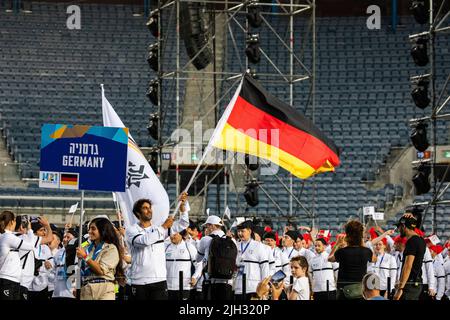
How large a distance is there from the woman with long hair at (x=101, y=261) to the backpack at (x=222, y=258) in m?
3.81

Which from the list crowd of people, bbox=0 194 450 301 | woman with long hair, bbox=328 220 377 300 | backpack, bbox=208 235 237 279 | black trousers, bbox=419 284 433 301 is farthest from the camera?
black trousers, bbox=419 284 433 301

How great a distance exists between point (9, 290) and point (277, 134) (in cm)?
430

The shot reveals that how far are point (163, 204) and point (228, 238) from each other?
5.08 ft

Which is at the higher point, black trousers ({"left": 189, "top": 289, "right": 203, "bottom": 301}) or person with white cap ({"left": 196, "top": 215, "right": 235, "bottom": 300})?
person with white cap ({"left": 196, "top": 215, "right": 235, "bottom": 300})

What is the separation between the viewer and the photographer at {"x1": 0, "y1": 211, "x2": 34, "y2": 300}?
13.0m

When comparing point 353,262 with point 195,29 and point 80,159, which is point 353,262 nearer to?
point 80,159

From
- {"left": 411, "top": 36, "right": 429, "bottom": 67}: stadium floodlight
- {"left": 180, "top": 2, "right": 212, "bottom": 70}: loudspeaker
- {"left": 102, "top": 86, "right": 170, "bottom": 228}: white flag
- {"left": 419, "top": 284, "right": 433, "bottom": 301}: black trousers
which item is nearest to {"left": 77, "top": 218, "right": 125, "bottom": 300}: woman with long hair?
{"left": 102, "top": 86, "right": 170, "bottom": 228}: white flag

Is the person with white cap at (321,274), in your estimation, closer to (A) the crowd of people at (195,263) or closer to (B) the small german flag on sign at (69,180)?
(A) the crowd of people at (195,263)

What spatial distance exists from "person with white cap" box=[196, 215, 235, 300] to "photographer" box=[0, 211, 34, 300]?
2.67 meters

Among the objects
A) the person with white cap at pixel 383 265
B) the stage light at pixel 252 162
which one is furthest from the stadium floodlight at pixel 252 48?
the person with white cap at pixel 383 265

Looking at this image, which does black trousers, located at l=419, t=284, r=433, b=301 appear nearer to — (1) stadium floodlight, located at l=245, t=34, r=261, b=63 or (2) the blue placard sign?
(2) the blue placard sign

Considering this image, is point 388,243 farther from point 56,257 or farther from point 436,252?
point 56,257

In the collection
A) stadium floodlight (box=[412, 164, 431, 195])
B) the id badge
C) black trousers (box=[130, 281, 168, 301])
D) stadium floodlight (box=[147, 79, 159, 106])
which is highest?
stadium floodlight (box=[147, 79, 159, 106])

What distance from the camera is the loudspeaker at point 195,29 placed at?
99.5 feet
